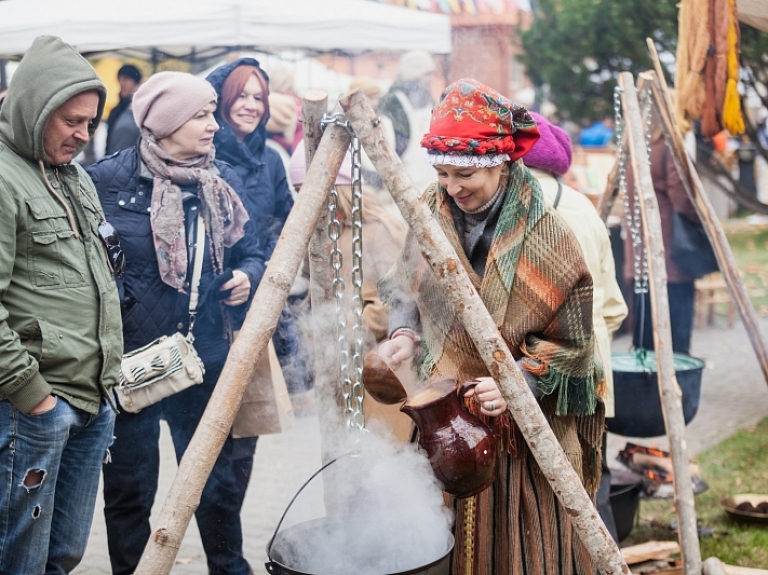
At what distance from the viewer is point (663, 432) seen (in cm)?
457

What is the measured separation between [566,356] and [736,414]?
16.1 ft

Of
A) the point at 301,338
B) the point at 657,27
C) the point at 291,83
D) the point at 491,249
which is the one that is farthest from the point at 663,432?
the point at 657,27

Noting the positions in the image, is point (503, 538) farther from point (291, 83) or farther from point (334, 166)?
point (291, 83)

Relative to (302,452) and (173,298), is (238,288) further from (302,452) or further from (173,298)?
(302,452)

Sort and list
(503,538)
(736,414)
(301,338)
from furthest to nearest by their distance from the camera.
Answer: (736,414) → (301,338) → (503,538)

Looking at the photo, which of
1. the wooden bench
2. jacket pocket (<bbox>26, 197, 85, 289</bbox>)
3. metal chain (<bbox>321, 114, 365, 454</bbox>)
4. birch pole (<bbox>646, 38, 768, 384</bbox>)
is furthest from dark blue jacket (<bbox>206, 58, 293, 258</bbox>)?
the wooden bench

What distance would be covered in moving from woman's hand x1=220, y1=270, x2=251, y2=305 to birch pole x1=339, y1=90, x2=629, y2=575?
136cm

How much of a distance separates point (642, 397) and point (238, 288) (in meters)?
2.12

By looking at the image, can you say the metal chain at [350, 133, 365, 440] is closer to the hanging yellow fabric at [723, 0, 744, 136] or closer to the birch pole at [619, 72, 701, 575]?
the birch pole at [619, 72, 701, 575]

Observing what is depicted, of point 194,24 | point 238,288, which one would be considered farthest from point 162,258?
point 194,24

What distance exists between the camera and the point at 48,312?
8.89ft

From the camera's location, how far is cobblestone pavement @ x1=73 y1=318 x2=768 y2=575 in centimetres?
461

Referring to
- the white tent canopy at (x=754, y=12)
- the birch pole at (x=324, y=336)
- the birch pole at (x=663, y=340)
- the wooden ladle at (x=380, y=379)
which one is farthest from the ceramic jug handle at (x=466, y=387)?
the white tent canopy at (x=754, y=12)

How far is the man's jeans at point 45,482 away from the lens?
2668 millimetres
